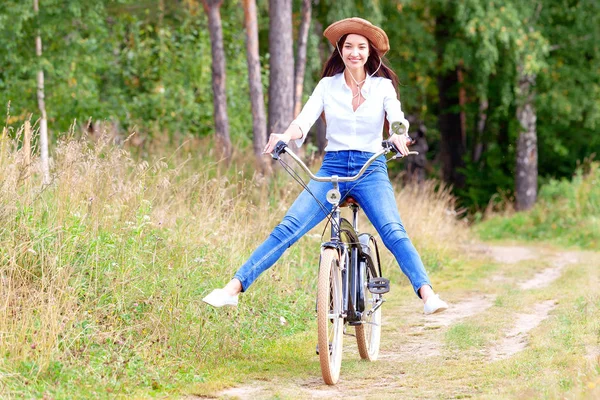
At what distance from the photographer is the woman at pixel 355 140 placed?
6.66 meters

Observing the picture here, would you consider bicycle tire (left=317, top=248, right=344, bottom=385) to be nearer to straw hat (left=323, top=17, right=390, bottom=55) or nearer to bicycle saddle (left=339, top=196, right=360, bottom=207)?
bicycle saddle (left=339, top=196, right=360, bottom=207)

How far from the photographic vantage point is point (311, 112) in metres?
7.11

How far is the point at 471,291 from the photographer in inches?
452

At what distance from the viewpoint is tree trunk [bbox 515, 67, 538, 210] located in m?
22.4

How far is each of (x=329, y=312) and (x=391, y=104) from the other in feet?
4.72

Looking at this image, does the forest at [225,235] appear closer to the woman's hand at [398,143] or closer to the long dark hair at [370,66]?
the woman's hand at [398,143]

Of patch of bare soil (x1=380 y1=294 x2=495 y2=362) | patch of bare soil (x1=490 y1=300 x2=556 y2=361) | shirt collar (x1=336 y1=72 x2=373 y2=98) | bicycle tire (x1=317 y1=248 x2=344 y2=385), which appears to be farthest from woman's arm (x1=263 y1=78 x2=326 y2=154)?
patch of bare soil (x1=490 y1=300 x2=556 y2=361)

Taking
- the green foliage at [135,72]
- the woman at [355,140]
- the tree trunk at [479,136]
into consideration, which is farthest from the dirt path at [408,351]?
the tree trunk at [479,136]

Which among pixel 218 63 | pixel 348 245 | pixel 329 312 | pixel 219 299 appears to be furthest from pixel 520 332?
pixel 218 63

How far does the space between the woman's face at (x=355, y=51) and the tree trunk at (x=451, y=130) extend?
2003cm

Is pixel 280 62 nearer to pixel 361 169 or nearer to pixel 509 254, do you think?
pixel 509 254

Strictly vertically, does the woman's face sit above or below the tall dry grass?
above

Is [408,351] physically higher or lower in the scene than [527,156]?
lower

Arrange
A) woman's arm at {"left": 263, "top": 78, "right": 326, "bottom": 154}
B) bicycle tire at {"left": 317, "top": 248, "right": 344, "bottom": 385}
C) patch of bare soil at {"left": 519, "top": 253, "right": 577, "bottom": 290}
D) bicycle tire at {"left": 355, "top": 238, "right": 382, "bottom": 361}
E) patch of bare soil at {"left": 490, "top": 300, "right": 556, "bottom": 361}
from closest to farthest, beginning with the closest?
bicycle tire at {"left": 317, "top": 248, "right": 344, "bottom": 385}, woman's arm at {"left": 263, "top": 78, "right": 326, "bottom": 154}, bicycle tire at {"left": 355, "top": 238, "right": 382, "bottom": 361}, patch of bare soil at {"left": 490, "top": 300, "right": 556, "bottom": 361}, patch of bare soil at {"left": 519, "top": 253, "right": 577, "bottom": 290}
